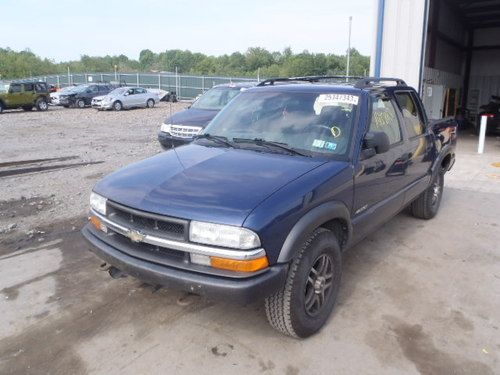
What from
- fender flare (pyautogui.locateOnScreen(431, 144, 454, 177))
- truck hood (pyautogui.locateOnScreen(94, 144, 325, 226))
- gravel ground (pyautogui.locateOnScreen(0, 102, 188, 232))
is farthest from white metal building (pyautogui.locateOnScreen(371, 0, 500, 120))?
truck hood (pyautogui.locateOnScreen(94, 144, 325, 226))

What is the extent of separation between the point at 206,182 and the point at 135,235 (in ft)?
1.96

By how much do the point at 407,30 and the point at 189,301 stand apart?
9.38m

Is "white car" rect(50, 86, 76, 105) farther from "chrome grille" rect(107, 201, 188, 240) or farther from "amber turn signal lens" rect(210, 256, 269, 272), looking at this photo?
"amber turn signal lens" rect(210, 256, 269, 272)

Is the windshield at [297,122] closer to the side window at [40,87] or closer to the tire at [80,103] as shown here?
the side window at [40,87]

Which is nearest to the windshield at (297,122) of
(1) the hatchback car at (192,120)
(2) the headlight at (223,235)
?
(2) the headlight at (223,235)

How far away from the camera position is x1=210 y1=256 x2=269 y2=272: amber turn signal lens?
2.58 metres

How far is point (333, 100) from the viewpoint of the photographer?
3.76 metres

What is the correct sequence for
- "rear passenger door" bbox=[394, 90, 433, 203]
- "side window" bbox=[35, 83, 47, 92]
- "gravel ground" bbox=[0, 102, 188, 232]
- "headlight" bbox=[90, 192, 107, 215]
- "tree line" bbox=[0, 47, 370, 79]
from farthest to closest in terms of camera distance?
"tree line" bbox=[0, 47, 370, 79]
"side window" bbox=[35, 83, 47, 92]
"gravel ground" bbox=[0, 102, 188, 232]
"rear passenger door" bbox=[394, 90, 433, 203]
"headlight" bbox=[90, 192, 107, 215]

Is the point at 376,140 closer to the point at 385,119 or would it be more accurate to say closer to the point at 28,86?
the point at 385,119

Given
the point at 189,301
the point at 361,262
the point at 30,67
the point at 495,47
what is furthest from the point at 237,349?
the point at 30,67

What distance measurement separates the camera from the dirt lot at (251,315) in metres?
2.90

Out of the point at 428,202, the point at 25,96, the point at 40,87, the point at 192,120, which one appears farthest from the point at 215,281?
the point at 40,87

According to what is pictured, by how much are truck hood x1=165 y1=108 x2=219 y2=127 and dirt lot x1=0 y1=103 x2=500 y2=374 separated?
4.06 meters

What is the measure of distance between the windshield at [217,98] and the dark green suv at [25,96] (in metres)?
18.9
